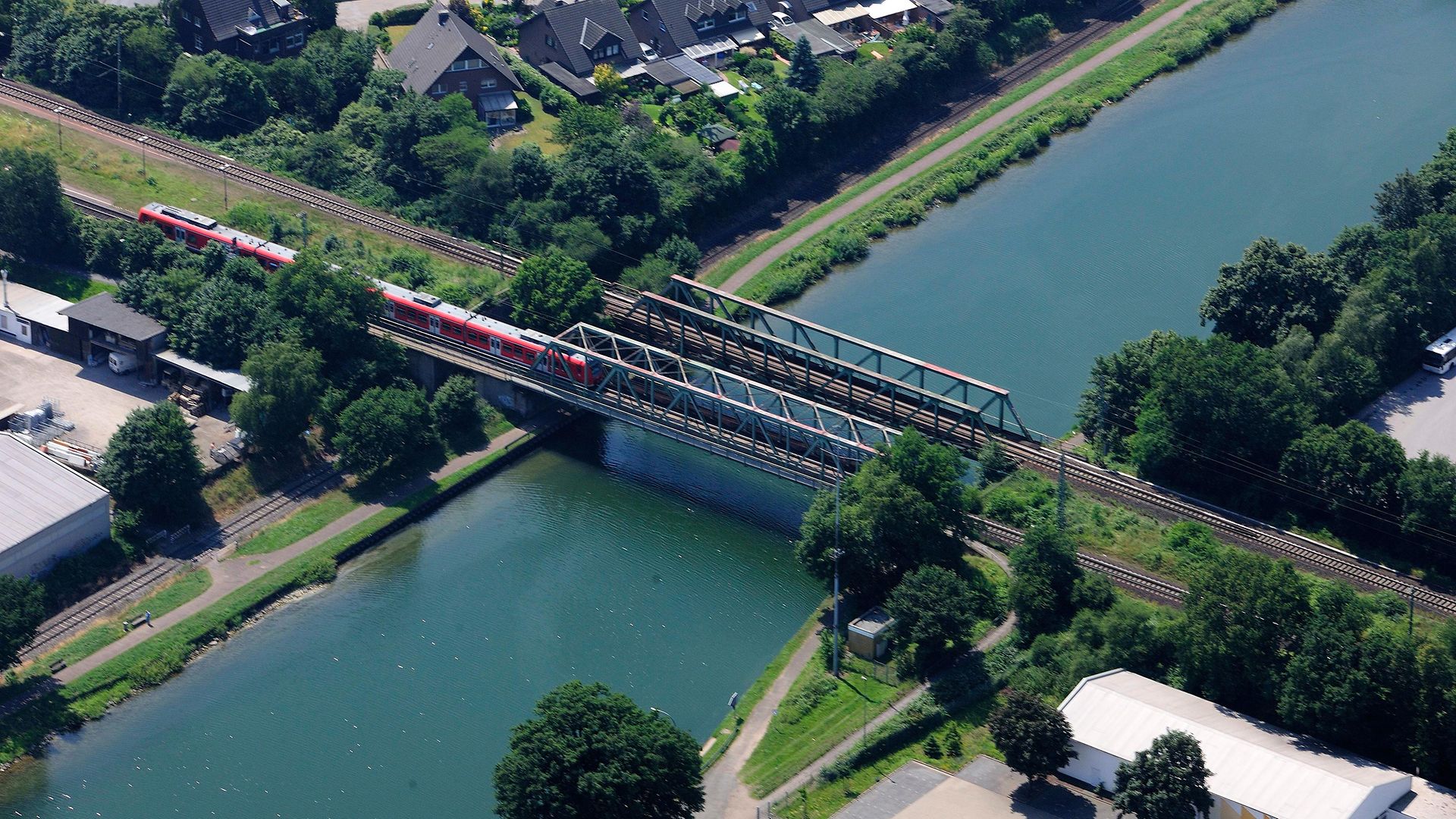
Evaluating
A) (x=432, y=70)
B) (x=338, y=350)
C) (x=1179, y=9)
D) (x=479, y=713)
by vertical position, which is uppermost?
(x=1179, y=9)

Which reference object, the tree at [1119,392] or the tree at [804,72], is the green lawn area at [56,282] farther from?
the tree at [1119,392]

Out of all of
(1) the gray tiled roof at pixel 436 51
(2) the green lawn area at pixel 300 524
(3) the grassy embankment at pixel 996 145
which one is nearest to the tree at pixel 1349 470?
(3) the grassy embankment at pixel 996 145

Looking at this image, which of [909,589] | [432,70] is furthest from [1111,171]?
[909,589]

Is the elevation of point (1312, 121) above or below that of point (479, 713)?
above

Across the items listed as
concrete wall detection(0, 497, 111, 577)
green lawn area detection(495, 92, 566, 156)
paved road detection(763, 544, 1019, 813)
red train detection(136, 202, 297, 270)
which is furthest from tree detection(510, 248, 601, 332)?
paved road detection(763, 544, 1019, 813)

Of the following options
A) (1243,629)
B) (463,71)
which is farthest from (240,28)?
(1243,629)

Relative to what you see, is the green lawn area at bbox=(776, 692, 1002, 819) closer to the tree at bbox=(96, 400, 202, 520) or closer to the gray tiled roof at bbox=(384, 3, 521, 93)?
the tree at bbox=(96, 400, 202, 520)

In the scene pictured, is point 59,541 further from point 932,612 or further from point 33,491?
point 932,612

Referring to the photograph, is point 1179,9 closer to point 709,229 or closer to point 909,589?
point 709,229
